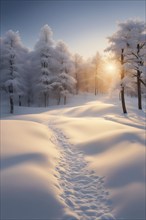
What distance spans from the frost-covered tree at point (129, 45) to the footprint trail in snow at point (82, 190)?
14.0 meters

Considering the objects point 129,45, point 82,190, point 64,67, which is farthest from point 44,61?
point 82,190

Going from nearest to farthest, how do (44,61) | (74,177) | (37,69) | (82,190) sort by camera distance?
(82,190)
(74,177)
(44,61)
(37,69)

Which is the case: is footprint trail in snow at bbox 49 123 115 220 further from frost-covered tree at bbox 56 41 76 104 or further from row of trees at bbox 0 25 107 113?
frost-covered tree at bbox 56 41 76 104

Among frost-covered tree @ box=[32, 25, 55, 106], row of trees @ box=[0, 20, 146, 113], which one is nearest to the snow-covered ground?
row of trees @ box=[0, 20, 146, 113]

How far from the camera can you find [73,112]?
87.8 ft

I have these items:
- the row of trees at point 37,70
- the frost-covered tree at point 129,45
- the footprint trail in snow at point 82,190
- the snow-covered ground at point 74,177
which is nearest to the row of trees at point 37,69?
the row of trees at point 37,70

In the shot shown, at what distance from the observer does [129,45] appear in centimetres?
2166

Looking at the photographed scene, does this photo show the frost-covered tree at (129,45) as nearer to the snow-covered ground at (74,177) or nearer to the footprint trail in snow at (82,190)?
the snow-covered ground at (74,177)

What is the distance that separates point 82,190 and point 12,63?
32.2m

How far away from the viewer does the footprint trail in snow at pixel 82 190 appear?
18.5 ft

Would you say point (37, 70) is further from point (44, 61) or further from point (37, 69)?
point (44, 61)

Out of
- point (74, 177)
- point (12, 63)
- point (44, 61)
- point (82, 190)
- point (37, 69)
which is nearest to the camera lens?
point (82, 190)

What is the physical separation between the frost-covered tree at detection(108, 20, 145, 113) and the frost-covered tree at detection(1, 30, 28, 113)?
1862cm

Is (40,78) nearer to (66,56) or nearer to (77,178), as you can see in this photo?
(66,56)
